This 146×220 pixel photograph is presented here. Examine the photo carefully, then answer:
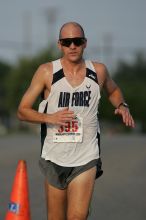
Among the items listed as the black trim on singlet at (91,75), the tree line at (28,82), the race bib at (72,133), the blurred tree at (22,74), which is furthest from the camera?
the blurred tree at (22,74)

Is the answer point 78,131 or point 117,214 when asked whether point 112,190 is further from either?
point 78,131

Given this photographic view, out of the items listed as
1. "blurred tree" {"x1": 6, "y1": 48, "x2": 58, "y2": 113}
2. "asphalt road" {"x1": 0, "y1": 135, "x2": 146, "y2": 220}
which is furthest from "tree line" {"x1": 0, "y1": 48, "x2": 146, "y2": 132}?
"asphalt road" {"x1": 0, "y1": 135, "x2": 146, "y2": 220}

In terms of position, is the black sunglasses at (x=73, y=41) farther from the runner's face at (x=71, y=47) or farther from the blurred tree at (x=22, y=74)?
the blurred tree at (x=22, y=74)

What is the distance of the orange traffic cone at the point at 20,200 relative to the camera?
626 cm

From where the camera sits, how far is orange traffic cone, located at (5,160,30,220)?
246 inches

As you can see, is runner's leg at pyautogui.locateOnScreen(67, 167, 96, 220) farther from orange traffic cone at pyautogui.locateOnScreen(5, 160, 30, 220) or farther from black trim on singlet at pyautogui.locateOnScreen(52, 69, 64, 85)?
black trim on singlet at pyautogui.locateOnScreen(52, 69, 64, 85)

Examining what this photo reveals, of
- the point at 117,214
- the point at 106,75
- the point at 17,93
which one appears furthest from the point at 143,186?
the point at 17,93

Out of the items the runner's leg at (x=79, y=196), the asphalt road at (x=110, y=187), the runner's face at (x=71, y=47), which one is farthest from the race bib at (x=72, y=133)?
the asphalt road at (x=110, y=187)

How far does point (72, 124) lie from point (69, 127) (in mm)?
65

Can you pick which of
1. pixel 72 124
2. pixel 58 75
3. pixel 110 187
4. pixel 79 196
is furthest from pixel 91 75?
pixel 110 187

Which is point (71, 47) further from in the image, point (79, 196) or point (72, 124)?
point (79, 196)

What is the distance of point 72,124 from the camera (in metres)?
6.41

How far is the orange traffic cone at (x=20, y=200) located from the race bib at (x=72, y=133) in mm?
360

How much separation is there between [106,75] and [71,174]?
91 centimetres
